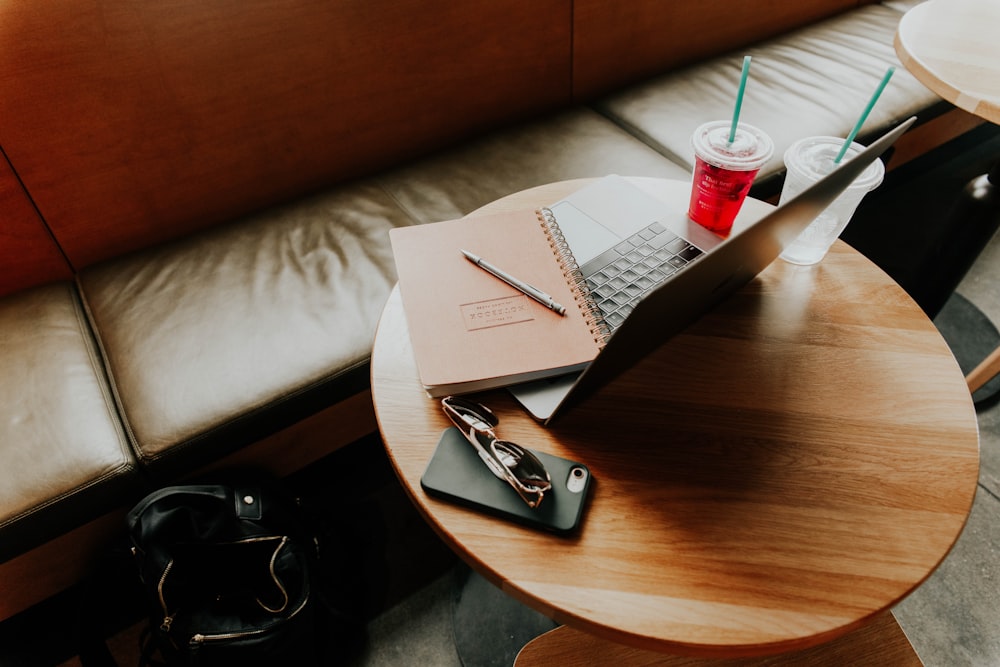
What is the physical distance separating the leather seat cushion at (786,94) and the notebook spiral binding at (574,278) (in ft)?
2.40

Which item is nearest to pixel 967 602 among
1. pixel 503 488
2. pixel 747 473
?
pixel 747 473

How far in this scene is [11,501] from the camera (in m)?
0.98

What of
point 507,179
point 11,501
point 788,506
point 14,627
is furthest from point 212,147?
point 788,506

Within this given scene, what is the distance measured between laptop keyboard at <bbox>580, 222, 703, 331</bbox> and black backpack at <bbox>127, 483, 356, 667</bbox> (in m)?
0.74

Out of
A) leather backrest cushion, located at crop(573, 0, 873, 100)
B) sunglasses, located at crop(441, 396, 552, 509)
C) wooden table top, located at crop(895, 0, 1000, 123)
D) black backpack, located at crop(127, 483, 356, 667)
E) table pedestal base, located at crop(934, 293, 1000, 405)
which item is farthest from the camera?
leather backrest cushion, located at crop(573, 0, 873, 100)

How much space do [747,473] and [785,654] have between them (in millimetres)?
278

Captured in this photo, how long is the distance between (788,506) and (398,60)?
1.31 m

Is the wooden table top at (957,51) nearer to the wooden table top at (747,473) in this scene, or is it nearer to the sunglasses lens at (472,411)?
the wooden table top at (747,473)

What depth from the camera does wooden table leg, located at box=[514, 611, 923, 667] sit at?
793 millimetres

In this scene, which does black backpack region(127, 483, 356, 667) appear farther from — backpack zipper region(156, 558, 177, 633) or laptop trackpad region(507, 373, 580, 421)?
laptop trackpad region(507, 373, 580, 421)

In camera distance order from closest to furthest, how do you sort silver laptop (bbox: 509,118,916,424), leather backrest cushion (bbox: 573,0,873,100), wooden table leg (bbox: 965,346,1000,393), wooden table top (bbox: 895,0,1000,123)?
silver laptop (bbox: 509,118,916,424) → wooden table top (bbox: 895,0,1000,123) → wooden table leg (bbox: 965,346,1000,393) → leather backrest cushion (bbox: 573,0,873,100)

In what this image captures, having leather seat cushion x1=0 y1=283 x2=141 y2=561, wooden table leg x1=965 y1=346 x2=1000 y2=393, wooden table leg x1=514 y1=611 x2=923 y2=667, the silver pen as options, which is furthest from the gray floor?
leather seat cushion x1=0 y1=283 x2=141 y2=561

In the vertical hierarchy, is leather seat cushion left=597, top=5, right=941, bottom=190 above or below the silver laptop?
below

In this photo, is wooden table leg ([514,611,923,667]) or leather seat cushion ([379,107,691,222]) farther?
leather seat cushion ([379,107,691,222])
